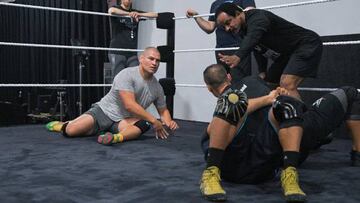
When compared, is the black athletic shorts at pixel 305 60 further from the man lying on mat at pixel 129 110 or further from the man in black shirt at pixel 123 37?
the man in black shirt at pixel 123 37

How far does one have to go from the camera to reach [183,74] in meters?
3.97

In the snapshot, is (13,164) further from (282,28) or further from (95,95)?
(95,95)

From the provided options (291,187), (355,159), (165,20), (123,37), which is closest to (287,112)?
(291,187)

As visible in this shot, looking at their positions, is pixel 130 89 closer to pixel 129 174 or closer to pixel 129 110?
pixel 129 110

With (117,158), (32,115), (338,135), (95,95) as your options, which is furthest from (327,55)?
(32,115)

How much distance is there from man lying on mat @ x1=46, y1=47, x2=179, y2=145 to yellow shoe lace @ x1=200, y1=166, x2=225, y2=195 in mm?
1007

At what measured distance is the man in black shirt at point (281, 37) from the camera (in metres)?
Answer: 1.70

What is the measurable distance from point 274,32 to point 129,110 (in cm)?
88

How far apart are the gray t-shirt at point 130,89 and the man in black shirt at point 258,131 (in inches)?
37.9

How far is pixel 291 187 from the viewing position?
105 cm

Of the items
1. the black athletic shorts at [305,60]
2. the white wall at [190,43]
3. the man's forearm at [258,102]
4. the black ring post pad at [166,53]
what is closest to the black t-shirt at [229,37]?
the black ring post pad at [166,53]

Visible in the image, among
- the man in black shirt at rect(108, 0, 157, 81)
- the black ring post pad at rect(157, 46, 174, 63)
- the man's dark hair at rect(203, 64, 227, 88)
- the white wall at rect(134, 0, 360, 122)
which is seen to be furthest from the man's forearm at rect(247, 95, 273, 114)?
the white wall at rect(134, 0, 360, 122)

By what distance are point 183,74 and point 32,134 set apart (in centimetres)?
194

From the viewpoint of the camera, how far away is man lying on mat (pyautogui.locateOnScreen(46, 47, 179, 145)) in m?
2.12
